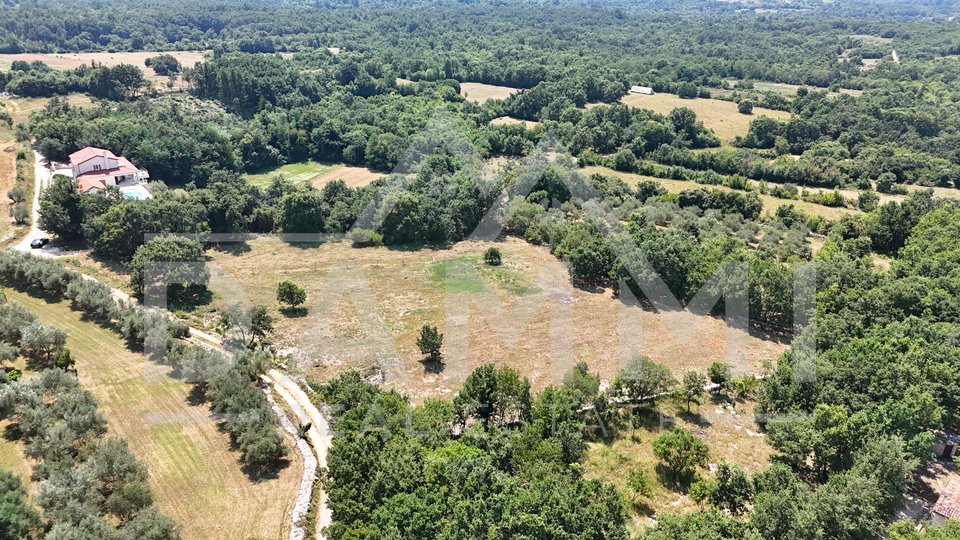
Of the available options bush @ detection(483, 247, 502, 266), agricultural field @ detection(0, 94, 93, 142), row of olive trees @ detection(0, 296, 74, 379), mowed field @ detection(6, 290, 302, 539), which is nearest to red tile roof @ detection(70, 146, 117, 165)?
agricultural field @ detection(0, 94, 93, 142)

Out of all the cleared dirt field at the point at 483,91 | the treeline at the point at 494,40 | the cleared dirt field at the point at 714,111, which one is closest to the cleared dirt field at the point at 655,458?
the cleared dirt field at the point at 714,111

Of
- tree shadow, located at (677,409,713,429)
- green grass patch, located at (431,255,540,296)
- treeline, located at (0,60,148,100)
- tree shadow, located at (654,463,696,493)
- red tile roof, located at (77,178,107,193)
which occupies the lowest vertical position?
tree shadow, located at (677,409,713,429)

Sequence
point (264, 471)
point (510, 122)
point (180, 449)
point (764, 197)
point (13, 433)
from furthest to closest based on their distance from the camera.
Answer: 1. point (510, 122)
2. point (764, 197)
3. point (180, 449)
4. point (13, 433)
5. point (264, 471)

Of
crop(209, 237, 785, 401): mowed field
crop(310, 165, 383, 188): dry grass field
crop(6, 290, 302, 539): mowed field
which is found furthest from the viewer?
crop(310, 165, 383, 188): dry grass field

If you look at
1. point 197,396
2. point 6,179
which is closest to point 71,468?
point 197,396

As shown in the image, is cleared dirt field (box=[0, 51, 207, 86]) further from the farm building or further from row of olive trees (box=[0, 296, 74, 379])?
the farm building

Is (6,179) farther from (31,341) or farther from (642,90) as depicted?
(642,90)

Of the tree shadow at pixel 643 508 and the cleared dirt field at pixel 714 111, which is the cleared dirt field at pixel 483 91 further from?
the tree shadow at pixel 643 508

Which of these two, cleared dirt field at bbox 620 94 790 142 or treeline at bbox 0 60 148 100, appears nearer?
treeline at bbox 0 60 148 100
